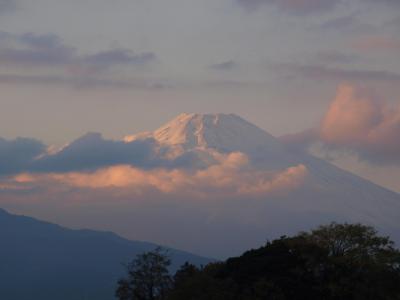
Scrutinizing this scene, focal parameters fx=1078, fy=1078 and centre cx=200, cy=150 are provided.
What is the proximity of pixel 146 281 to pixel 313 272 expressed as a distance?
17.5m

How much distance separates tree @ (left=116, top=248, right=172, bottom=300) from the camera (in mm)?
101125

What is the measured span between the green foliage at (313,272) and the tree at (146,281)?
314 cm

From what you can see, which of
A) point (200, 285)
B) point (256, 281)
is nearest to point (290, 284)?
point (256, 281)

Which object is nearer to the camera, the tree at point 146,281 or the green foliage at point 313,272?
the green foliage at point 313,272

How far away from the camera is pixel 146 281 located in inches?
3996

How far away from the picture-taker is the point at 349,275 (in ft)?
297

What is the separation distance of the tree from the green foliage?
3.14 m

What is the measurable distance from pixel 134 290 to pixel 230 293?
1862 cm

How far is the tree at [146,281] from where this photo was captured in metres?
101

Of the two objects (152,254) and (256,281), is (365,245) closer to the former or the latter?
(256,281)

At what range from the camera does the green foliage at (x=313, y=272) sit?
86.2 meters

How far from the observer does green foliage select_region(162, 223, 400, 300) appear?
86.2 m

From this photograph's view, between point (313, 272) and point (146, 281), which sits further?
point (146, 281)

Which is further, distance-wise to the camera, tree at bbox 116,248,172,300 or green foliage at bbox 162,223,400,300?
tree at bbox 116,248,172,300
